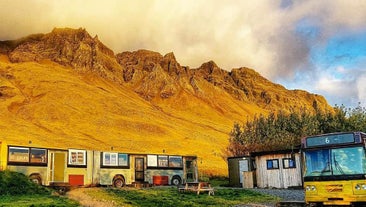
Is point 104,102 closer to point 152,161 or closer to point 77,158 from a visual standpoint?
point 152,161

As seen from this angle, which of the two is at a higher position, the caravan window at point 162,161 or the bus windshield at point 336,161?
the caravan window at point 162,161

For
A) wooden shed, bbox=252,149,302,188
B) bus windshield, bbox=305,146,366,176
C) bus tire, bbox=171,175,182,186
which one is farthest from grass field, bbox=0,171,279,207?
bus tire, bbox=171,175,182,186

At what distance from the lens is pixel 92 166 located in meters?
35.0

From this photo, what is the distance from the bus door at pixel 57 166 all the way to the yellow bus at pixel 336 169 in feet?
72.2

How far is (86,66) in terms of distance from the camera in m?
162

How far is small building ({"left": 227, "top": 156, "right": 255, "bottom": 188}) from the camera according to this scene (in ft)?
130

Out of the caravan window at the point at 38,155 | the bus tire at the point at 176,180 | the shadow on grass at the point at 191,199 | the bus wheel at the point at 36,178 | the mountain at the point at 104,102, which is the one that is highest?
the mountain at the point at 104,102

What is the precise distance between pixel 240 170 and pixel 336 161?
25743 mm

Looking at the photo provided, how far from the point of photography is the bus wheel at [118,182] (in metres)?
35.9

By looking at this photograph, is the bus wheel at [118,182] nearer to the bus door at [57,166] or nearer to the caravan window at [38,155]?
the bus door at [57,166]

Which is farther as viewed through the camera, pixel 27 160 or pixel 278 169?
pixel 278 169

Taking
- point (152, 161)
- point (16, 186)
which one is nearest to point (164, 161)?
point (152, 161)

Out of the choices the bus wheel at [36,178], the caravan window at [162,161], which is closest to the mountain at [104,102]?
the caravan window at [162,161]

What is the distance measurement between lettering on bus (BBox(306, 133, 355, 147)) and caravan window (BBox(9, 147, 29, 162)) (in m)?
22.3
